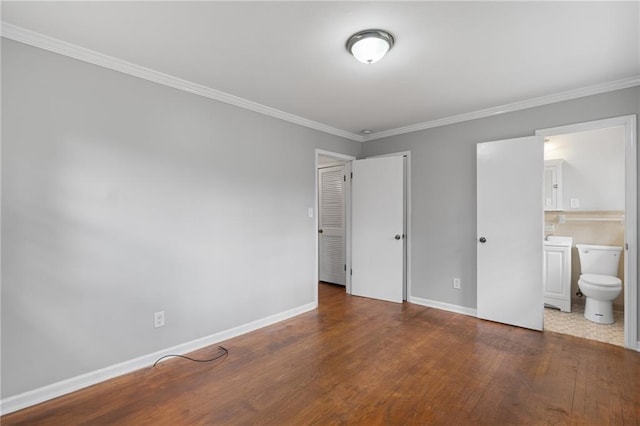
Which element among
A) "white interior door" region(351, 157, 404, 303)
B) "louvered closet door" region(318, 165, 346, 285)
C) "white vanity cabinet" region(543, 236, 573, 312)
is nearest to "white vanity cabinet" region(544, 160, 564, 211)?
"white vanity cabinet" region(543, 236, 573, 312)

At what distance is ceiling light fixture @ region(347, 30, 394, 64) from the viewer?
2.01 metres

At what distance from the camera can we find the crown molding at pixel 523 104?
2.78 meters

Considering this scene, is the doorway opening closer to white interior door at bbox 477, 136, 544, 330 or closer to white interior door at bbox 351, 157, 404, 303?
white interior door at bbox 351, 157, 404, 303

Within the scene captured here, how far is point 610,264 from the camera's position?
147 inches

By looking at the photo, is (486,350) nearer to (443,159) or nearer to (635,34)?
(443,159)

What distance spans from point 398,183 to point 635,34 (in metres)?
2.54

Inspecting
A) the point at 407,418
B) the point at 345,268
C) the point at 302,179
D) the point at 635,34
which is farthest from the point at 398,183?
the point at 407,418

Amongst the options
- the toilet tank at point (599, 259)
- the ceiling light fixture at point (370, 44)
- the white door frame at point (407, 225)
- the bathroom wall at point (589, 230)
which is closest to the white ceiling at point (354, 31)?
the ceiling light fixture at point (370, 44)

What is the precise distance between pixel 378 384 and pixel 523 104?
3.16 m

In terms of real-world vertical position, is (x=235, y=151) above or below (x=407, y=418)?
above

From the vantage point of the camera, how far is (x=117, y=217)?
2357 millimetres

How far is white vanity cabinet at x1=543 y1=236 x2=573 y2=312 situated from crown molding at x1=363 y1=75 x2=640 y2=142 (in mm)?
1853

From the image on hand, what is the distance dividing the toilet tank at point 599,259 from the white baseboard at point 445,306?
1590 millimetres

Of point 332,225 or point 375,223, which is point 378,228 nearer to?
point 375,223
